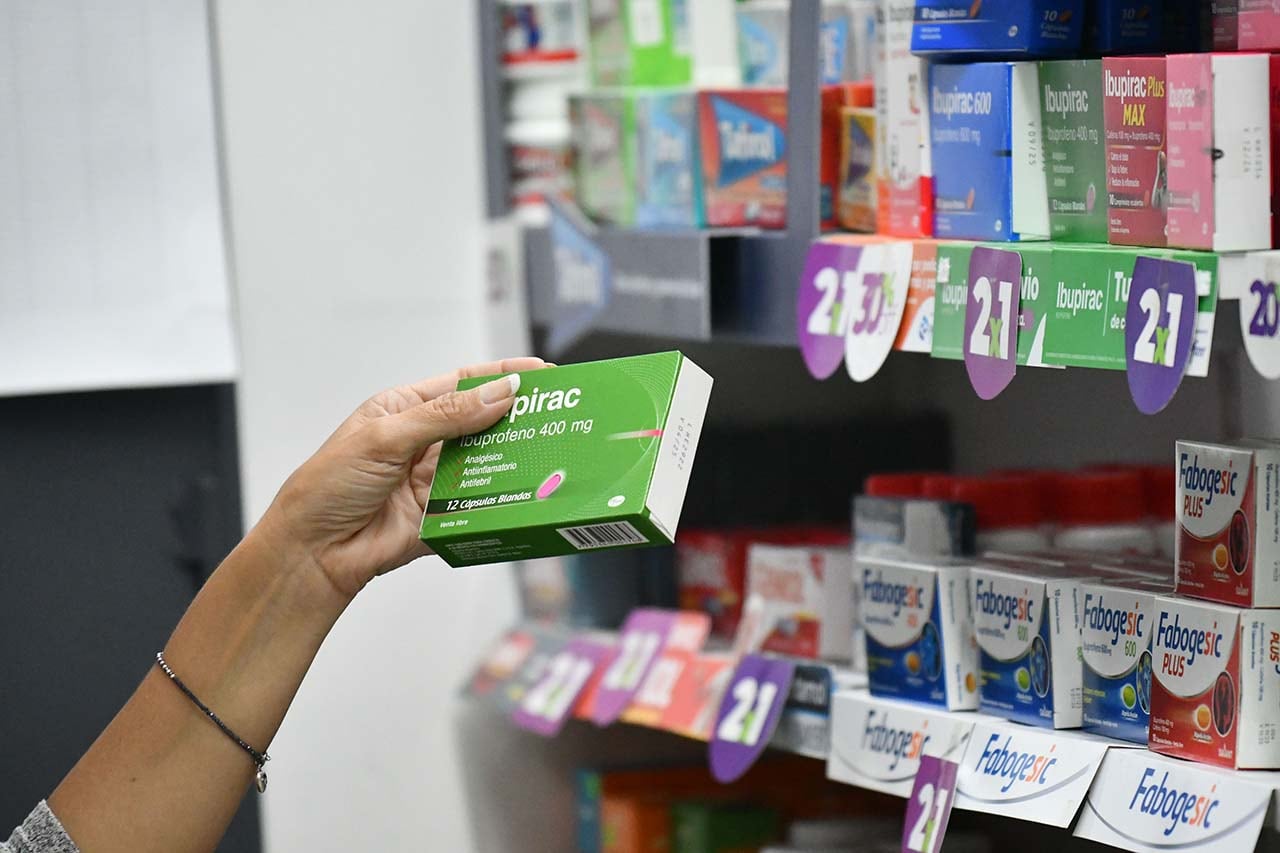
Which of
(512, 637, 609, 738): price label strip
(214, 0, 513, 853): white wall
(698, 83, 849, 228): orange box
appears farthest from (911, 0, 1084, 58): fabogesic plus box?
(214, 0, 513, 853): white wall

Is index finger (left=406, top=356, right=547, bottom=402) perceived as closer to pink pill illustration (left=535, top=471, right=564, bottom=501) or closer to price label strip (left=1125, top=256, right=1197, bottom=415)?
pink pill illustration (left=535, top=471, right=564, bottom=501)

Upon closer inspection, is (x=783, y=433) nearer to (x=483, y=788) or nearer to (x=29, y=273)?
(x=483, y=788)

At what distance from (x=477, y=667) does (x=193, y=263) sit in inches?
34.0

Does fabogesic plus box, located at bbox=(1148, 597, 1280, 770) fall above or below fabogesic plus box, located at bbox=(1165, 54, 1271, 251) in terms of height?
below

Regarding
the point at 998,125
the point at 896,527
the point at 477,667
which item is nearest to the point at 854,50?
the point at 998,125

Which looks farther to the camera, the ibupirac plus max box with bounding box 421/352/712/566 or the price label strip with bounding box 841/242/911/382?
the price label strip with bounding box 841/242/911/382

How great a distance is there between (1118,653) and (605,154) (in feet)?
4.32

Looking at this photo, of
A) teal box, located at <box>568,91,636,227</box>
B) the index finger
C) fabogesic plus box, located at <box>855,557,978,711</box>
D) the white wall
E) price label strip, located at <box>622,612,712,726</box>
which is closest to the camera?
the index finger

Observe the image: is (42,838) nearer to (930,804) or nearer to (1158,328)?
(930,804)

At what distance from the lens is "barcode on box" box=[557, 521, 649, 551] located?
1.57 meters

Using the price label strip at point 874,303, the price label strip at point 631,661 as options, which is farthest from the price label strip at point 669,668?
the price label strip at point 874,303

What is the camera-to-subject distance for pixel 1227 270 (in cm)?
153

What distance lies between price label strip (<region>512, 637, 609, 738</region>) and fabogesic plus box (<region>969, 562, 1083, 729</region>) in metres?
0.95

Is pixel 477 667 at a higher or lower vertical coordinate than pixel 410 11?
lower
